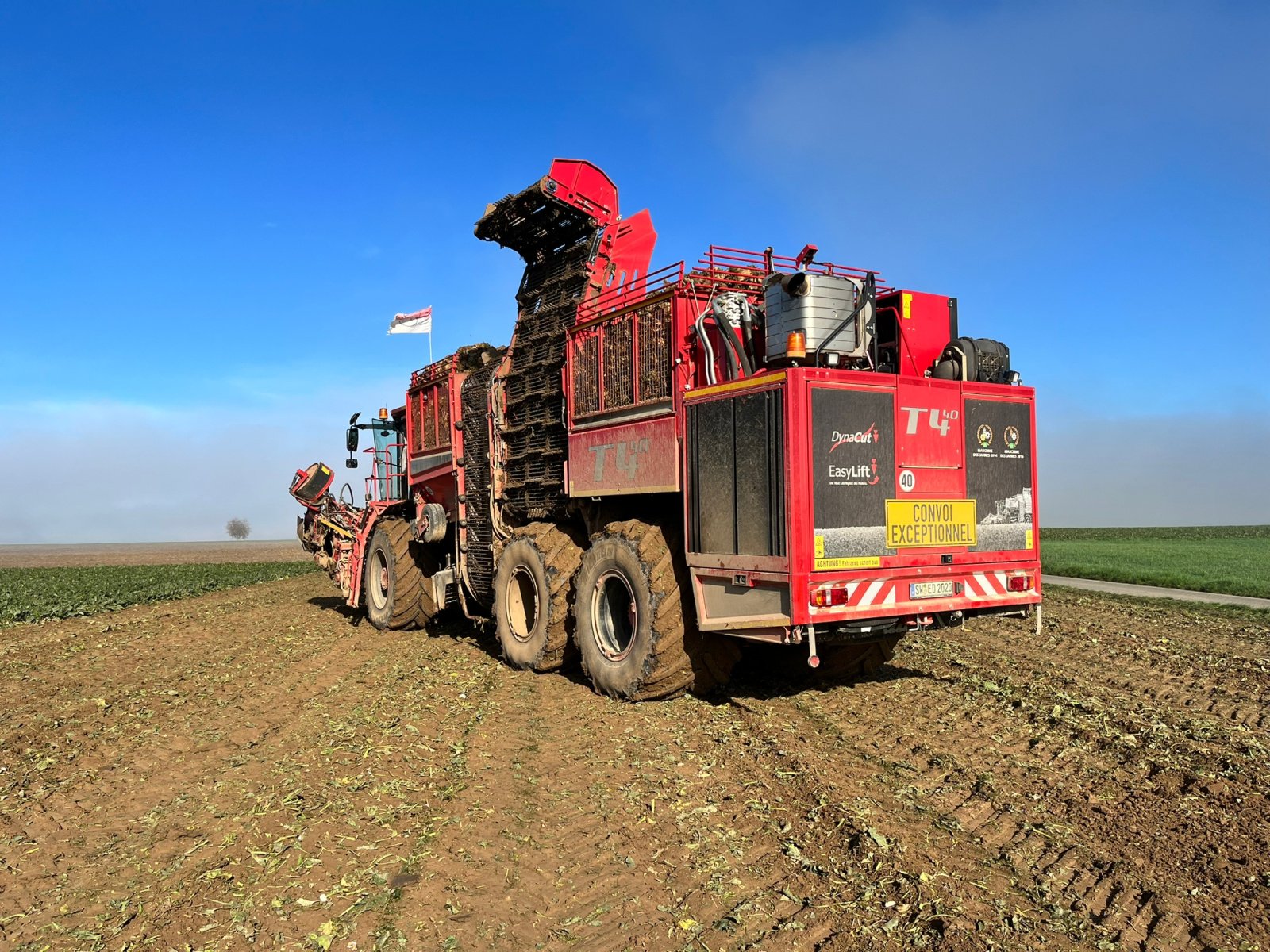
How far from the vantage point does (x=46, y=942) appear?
3635 millimetres

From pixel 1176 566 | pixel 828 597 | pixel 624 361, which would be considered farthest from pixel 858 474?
pixel 1176 566

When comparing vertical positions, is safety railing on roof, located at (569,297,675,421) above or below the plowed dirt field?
above

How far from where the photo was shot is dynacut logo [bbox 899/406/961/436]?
22.1ft

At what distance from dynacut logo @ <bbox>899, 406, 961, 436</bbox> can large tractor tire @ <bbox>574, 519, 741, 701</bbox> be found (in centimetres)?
217

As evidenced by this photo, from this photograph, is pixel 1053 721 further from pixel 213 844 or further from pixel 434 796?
pixel 213 844

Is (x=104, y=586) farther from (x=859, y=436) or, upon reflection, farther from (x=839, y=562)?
(x=859, y=436)

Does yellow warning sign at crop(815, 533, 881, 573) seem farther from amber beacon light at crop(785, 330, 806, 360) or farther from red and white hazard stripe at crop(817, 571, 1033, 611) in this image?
amber beacon light at crop(785, 330, 806, 360)

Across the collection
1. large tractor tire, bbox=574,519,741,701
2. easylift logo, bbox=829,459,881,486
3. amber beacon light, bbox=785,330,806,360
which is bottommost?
large tractor tire, bbox=574,519,741,701

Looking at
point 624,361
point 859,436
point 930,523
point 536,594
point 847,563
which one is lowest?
point 536,594

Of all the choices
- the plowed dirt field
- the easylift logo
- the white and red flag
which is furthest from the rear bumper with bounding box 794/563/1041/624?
the white and red flag

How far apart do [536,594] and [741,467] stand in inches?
138

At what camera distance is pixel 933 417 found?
6867mm

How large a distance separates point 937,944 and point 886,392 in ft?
13.5

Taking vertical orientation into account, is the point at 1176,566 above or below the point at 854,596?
below
